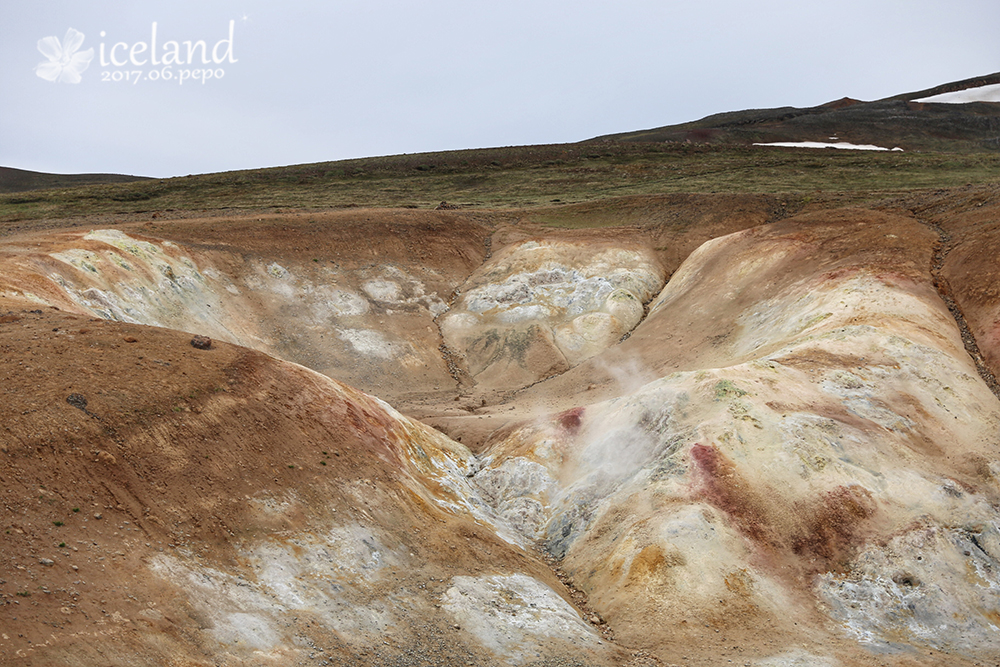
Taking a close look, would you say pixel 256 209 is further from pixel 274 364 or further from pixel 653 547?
pixel 653 547

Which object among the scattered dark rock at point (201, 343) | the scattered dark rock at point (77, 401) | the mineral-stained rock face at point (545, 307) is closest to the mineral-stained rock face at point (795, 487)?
the scattered dark rock at point (201, 343)

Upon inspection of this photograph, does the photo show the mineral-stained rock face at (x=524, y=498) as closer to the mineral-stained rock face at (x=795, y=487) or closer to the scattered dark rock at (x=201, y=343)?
the mineral-stained rock face at (x=795, y=487)

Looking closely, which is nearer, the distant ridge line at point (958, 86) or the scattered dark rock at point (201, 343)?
the scattered dark rock at point (201, 343)

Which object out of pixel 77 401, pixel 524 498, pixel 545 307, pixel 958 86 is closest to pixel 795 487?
pixel 524 498

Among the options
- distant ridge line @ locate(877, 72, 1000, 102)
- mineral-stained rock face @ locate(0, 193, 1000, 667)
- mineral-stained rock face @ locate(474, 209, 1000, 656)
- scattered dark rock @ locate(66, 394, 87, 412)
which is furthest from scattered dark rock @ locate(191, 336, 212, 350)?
distant ridge line @ locate(877, 72, 1000, 102)

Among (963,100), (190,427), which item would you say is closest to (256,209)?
(190,427)

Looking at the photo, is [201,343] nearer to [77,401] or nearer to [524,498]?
[77,401]
